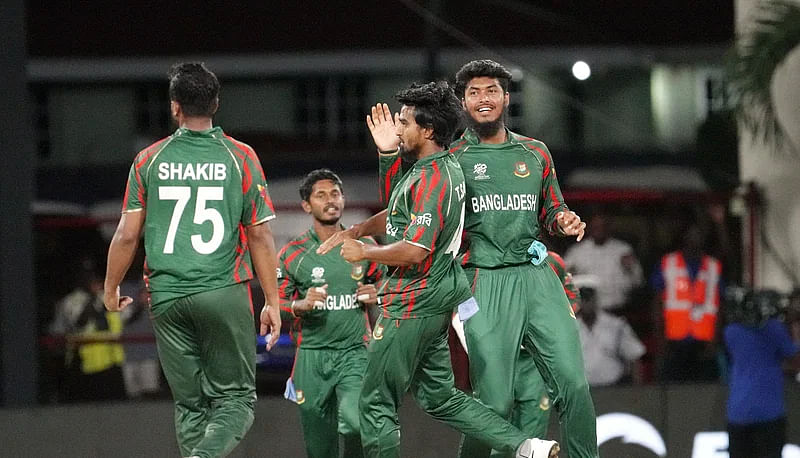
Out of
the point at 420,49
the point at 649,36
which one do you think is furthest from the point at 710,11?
the point at 420,49

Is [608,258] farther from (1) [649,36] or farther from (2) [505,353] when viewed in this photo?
(1) [649,36]

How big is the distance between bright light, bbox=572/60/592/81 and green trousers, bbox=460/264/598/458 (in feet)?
75.2

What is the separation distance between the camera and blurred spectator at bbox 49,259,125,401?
10.0 meters

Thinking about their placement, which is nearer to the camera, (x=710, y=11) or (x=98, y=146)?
(x=710, y=11)

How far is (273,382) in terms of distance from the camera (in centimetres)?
942

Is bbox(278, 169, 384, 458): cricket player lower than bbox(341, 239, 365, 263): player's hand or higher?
lower

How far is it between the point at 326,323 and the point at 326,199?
0.69m

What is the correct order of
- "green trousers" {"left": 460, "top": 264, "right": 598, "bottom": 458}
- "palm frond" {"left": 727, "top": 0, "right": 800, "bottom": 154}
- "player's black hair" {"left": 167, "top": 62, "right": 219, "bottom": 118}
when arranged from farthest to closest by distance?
1. "palm frond" {"left": 727, "top": 0, "right": 800, "bottom": 154}
2. "green trousers" {"left": 460, "top": 264, "right": 598, "bottom": 458}
3. "player's black hair" {"left": 167, "top": 62, "right": 219, "bottom": 118}

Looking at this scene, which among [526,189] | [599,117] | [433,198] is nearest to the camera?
→ [433,198]

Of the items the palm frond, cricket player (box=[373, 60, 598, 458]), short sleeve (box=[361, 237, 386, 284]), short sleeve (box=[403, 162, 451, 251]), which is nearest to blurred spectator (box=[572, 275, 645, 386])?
the palm frond

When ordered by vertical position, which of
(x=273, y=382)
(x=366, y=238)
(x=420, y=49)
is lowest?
(x=273, y=382)

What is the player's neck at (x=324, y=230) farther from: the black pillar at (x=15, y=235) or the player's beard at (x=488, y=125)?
the black pillar at (x=15, y=235)

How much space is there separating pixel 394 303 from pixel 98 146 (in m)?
25.7

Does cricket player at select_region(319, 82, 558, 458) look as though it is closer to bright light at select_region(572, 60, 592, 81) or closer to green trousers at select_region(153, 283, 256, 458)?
green trousers at select_region(153, 283, 256, 458)
